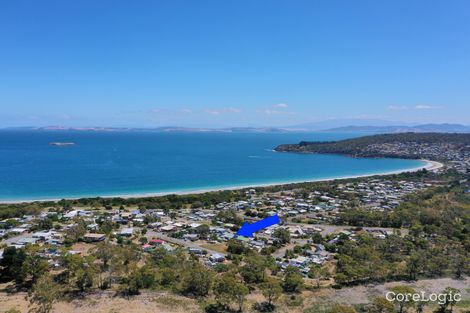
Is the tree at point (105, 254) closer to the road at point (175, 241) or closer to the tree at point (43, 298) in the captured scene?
the tree at point (43, 298)

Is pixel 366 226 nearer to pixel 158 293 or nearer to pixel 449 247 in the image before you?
pixel 449 247

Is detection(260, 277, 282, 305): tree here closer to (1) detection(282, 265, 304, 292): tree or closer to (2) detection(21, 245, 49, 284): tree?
(1) detection(282, 265, 304, 292): tree

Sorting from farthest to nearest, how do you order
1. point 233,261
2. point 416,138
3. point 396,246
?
point 416,138 → point 396,246 → point 233,261

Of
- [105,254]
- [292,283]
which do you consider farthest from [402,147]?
[105,254]

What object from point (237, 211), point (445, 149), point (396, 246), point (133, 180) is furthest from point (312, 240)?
point (445, 149)

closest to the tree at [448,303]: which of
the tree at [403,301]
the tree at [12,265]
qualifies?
the tree at [403,301]

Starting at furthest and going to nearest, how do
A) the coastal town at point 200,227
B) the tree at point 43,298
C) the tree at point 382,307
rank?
1. the coastal town at point 200,227
2. the tree at point 43,298
3. the tree at point 382,307

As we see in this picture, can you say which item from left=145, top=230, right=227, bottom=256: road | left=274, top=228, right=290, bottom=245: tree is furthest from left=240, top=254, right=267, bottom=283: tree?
left=274, top=228, right=290, bottom=245: tree

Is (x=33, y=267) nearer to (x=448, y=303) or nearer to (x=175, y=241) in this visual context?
(x=175, y=241)
